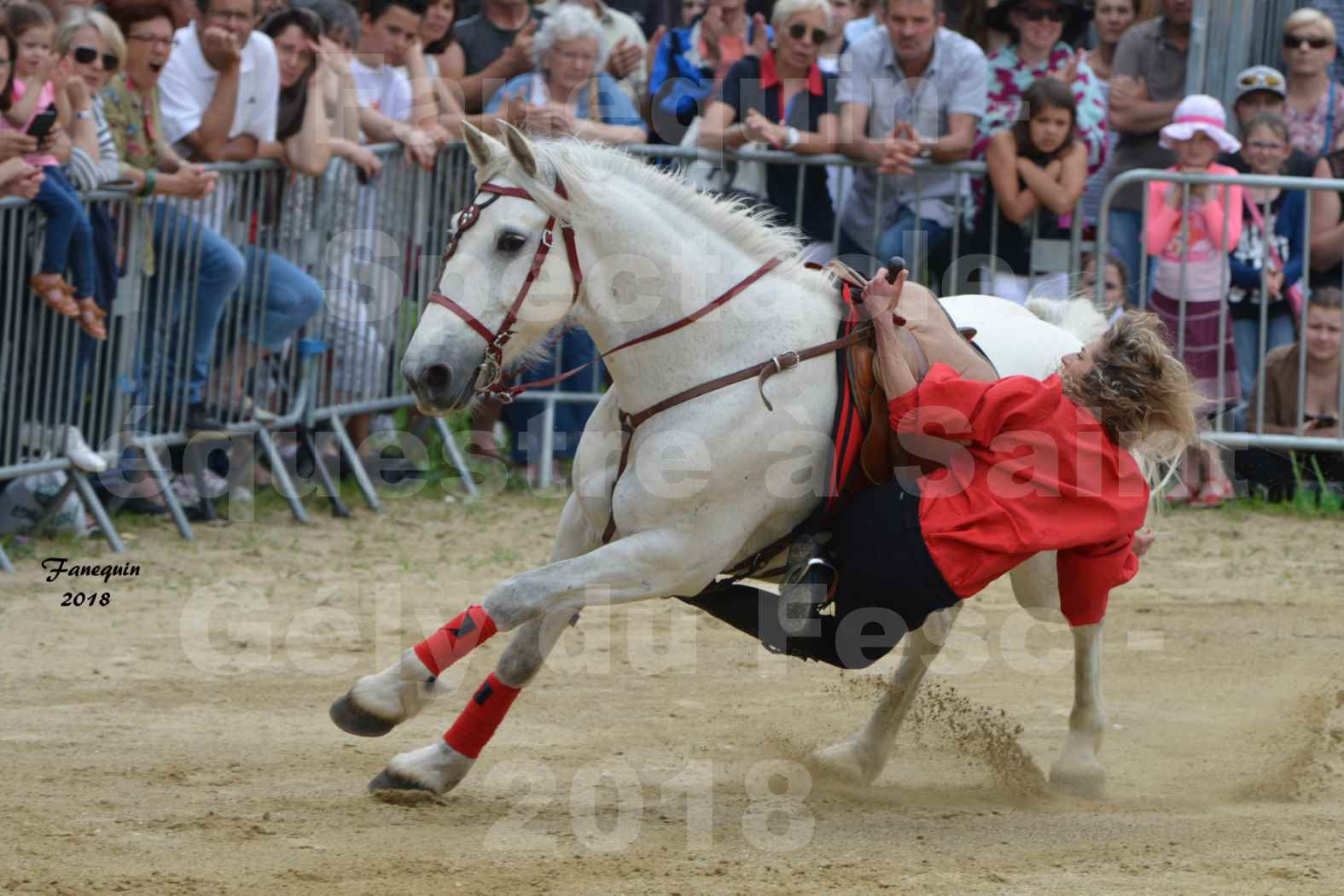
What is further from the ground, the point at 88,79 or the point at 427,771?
the point at 88,79

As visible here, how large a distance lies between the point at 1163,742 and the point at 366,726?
283cm

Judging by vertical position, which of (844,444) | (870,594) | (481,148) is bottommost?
(870,594)

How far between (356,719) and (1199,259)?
20.3 feet

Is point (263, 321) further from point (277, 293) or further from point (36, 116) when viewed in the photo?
point (36, 116)

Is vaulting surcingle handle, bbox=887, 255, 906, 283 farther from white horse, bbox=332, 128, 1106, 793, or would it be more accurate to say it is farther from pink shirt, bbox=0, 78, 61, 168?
pink shirt, bbox=0, 78, 61, 168

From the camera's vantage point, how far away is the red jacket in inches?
196

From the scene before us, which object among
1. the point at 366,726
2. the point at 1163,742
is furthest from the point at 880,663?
the point at 366,726

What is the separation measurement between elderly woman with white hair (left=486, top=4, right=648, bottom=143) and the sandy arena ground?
228cm

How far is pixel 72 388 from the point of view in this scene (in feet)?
26.2

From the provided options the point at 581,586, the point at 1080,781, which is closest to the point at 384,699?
the point at 581,586

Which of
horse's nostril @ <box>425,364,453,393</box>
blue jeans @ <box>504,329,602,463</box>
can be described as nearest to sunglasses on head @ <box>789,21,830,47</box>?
blue jeans @ <box>504,329,602,463</box>

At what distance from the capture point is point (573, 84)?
31.9 feet

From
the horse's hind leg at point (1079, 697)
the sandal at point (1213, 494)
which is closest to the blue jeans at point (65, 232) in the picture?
the horse's hind leg at point (1079, 697)

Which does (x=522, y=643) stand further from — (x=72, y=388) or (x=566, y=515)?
(x=72, y=388)
